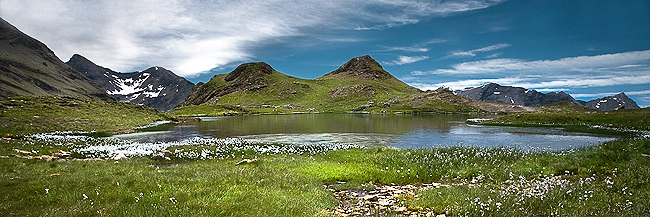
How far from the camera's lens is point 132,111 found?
6962 cm

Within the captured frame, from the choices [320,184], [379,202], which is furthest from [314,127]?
[379,202]

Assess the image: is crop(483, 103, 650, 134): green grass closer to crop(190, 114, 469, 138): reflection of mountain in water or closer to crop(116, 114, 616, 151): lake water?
crop(116, 114, 616, 151): lake water

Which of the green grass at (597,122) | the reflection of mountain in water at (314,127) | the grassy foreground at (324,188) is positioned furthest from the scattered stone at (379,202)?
the green grass at (597,122)

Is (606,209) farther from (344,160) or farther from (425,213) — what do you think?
(344,160)

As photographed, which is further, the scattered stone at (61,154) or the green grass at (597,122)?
the green grass at (597,122)

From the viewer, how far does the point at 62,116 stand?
162 feet

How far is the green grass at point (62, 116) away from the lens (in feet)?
132

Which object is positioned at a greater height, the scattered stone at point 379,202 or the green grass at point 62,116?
the green grass at point 62,116

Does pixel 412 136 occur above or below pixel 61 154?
below

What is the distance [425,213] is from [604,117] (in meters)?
68.9

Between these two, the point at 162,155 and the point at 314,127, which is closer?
the point at 162,155

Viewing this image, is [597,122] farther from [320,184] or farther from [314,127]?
[320,184]

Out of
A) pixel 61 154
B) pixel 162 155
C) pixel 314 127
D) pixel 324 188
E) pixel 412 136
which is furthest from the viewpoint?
pixel 314 127

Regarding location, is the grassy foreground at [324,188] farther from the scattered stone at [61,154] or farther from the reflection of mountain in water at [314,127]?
the reflection of mountain in water at [314,127]
